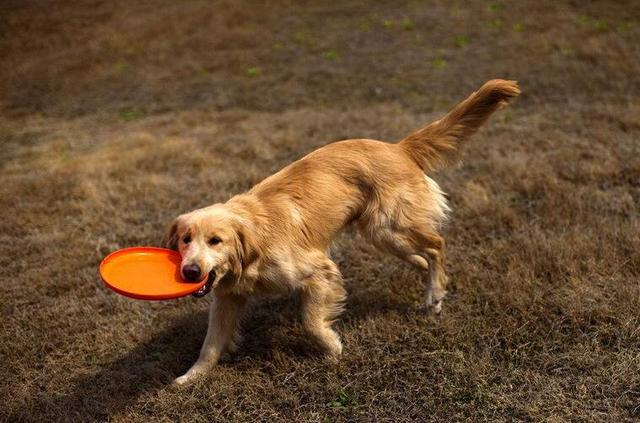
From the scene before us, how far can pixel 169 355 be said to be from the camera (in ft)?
13.0

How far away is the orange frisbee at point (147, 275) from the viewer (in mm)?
3066

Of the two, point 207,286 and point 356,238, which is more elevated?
point 207,286

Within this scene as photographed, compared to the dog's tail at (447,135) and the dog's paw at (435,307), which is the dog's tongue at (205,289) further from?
the dog's tail at (447,135)

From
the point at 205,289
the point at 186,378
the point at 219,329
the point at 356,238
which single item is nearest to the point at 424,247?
the point at 356,238

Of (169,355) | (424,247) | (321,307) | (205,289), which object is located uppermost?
(205,289)

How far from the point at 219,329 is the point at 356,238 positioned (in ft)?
6.47

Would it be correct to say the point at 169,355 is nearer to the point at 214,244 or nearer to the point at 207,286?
the point at 207,286

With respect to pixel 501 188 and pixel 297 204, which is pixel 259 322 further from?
pixel 501 188

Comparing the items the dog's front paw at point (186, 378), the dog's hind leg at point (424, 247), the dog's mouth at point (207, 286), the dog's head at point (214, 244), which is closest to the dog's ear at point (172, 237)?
the dog's head at point (214, 244)

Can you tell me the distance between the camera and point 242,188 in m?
6.62

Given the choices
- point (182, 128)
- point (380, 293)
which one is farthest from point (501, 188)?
point (182, 128)

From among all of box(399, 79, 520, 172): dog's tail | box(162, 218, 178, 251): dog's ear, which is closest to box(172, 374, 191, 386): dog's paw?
box(162, 218, 178, 251): dog's ear

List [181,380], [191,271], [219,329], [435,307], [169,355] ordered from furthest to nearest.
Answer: [435,307] < [169,355] < [219,329] < [181,380] < [191,271]

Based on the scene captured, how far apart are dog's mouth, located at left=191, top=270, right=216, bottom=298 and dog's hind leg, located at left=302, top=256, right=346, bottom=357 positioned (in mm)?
724
